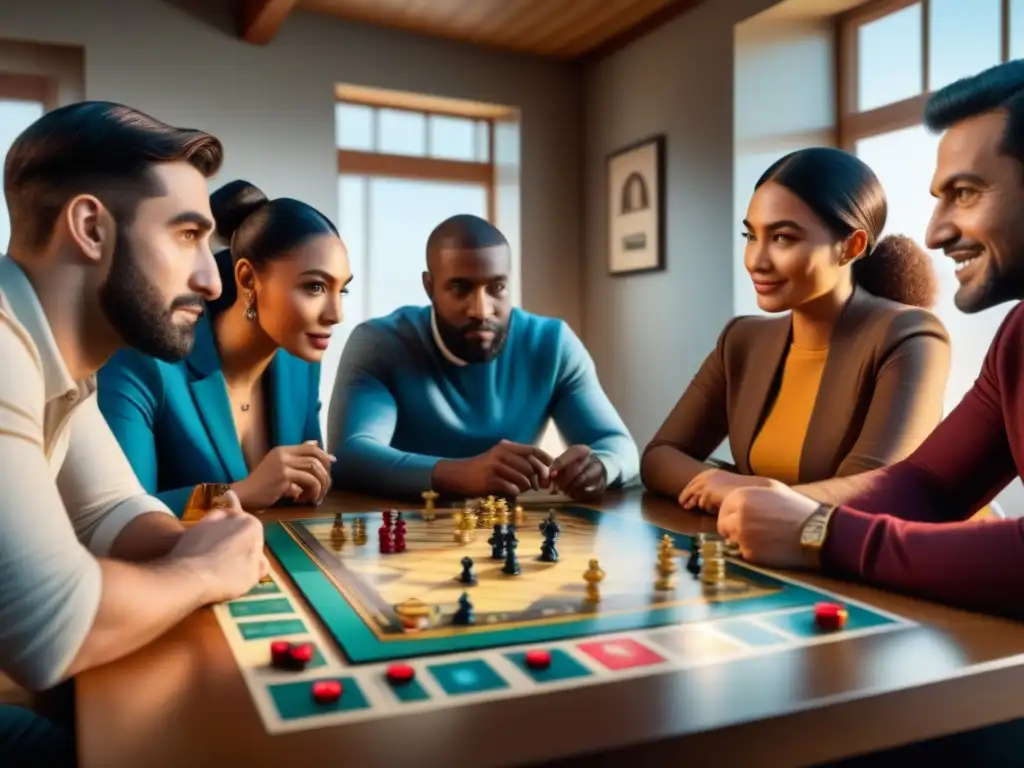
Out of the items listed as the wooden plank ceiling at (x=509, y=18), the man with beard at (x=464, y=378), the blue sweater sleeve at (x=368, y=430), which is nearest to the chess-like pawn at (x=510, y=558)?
the blue sweater sleeve at (x=368, y=430)

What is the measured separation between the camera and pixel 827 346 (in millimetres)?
1666

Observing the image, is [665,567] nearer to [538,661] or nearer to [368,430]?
[538,661]

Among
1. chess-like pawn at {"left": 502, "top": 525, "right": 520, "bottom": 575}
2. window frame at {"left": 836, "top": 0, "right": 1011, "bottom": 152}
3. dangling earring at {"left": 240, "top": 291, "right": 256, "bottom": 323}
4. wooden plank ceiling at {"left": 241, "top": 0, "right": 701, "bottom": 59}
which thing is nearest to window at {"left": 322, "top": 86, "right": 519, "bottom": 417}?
wooden plank ceiling at {"left": 241, "top": 0, "right": 701, "bottom": 59}

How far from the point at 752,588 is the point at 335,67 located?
3733mm

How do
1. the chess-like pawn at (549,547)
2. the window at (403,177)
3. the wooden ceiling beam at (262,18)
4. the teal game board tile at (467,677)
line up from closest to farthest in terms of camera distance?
the teal game board tile at (467,677) < the chess-like pawn at (549,547) < the wooden ceiling beam at (262,18) < the window at (403,177)

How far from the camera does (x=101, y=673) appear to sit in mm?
755

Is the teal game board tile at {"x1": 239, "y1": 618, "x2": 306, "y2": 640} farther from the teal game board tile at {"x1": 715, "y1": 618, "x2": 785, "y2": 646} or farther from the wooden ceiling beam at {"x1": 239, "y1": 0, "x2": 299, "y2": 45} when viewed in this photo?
the wooden ceiling beam at {"x1": 239, "y1": 0, "x2": 299, "y2": 45}

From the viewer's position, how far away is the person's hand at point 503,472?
165cm

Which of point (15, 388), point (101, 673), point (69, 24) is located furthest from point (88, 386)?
point (69, 24)

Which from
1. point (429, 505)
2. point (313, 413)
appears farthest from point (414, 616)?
point (313, 413)

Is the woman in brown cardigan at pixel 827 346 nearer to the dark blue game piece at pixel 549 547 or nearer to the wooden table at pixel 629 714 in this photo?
the dark blue game piece at pixel 549 547

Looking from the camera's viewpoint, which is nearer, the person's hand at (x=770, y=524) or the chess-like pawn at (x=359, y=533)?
the person's hand at (x=770, y=524)

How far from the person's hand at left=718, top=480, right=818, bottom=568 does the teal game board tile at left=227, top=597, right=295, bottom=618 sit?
585 mm

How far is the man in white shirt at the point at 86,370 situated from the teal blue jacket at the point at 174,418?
1.59 ft
